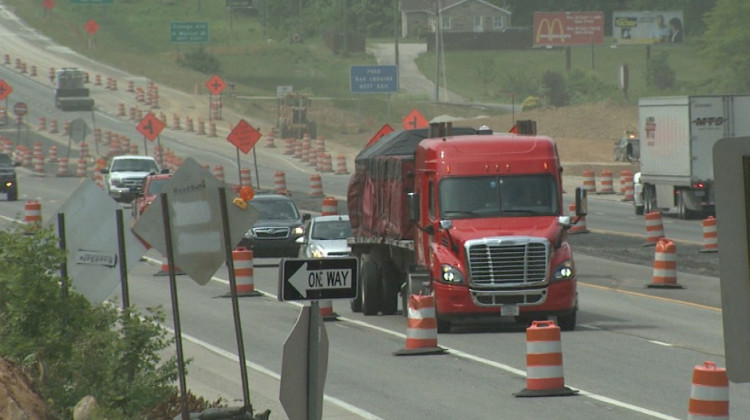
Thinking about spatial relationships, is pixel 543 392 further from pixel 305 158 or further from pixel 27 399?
pixel 305 158

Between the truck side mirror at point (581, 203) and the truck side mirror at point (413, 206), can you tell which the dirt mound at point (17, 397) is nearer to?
the truck side mirror at point (413, 206)

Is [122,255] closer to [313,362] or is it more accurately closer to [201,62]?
[313,362]

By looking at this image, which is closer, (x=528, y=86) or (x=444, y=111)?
(x=444, y=111)

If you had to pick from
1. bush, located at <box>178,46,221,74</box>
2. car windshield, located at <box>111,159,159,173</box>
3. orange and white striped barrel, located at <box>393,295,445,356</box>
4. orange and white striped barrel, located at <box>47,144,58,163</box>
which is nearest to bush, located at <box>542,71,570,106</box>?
bush, located at <box>178,46,221,74</box>

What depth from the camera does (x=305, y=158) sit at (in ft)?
243

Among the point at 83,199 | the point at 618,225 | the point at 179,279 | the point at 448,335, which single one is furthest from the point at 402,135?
the point at 618,225

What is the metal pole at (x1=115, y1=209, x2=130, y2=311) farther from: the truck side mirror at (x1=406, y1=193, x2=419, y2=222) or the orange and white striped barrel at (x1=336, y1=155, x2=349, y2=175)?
the orange and white striped barrel at (x1=336, y1=155, x2=349, y2=175)

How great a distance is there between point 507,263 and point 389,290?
3.91m

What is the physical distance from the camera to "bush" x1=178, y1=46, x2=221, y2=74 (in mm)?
113562

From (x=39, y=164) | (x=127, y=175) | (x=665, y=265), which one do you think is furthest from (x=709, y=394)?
(x=39, y=164)

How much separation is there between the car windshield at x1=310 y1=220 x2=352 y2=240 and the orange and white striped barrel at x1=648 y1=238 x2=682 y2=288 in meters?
6.02

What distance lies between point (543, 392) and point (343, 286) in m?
4.18

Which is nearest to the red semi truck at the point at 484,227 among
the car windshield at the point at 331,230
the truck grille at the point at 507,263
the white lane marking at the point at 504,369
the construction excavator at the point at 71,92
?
the truck grille at the point at 507,263

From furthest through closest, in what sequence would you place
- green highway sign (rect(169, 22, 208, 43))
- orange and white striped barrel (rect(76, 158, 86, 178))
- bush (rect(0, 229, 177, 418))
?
green highway sign (rect(169, 22, 208, 43))
orange and white striped barrel (rect(76, 158, 86, 178))
bush (rect(0, 229, 177, 418))
